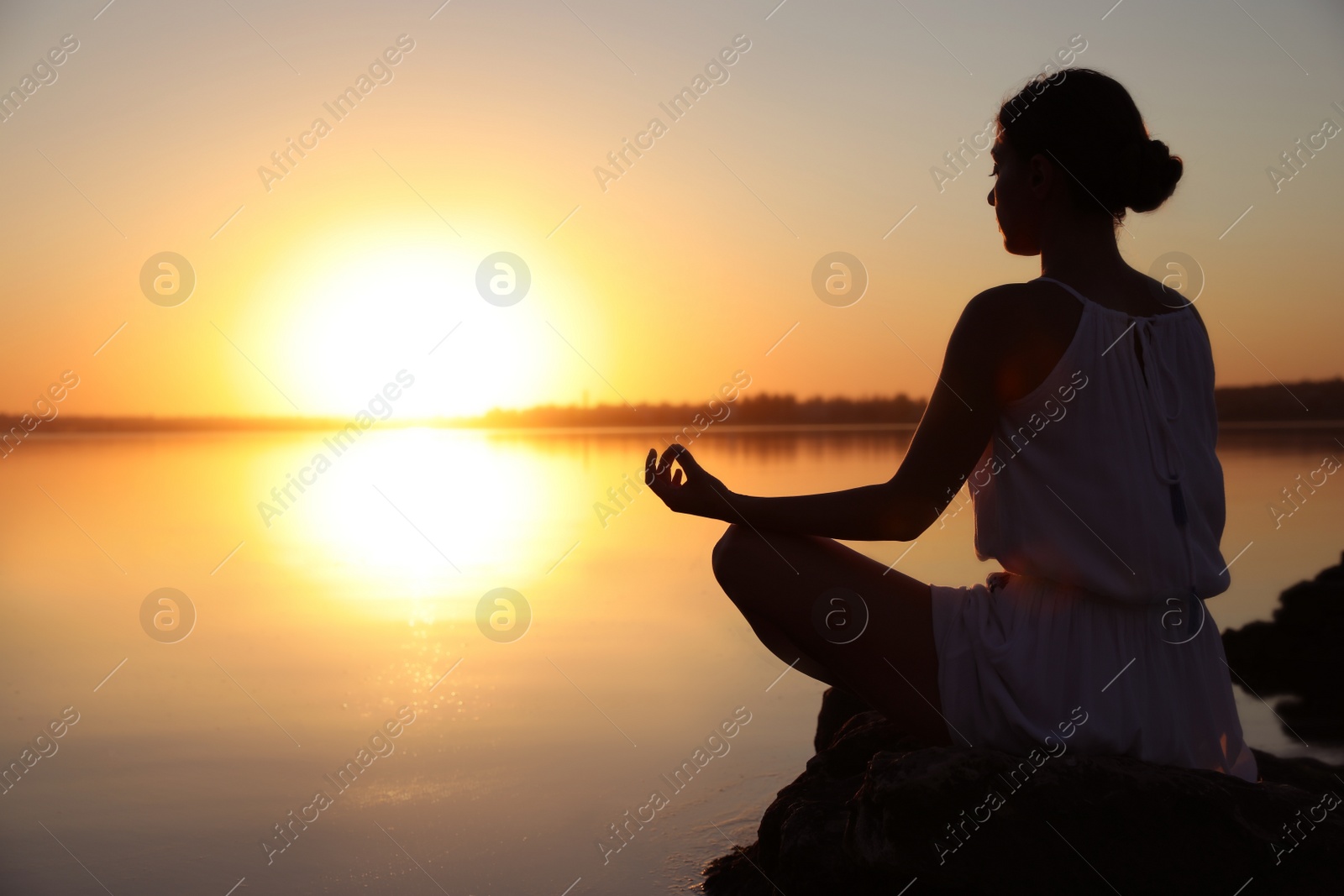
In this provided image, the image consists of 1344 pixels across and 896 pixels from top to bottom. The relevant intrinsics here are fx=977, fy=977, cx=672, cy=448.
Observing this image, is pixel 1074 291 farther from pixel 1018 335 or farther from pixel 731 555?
pixel 731 555

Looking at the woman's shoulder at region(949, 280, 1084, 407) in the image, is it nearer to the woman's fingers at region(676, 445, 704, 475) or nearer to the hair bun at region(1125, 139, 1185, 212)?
the hair bun at region(1125, 139, 1185, 212)

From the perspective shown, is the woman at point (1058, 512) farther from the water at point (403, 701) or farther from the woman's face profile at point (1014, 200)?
the water at point (403, 701)

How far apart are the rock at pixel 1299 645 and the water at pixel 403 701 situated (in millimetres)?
320

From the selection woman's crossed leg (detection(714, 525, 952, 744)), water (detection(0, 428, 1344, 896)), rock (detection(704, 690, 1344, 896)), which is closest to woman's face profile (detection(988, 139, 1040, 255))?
woman's crossed leg (detection(714, 525, 952, 744))

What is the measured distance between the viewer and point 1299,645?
15.3ft

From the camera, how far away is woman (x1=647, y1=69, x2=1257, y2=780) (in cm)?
173

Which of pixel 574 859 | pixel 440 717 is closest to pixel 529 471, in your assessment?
pixel 440 717

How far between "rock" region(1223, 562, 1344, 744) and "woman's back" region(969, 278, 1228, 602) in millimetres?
3167

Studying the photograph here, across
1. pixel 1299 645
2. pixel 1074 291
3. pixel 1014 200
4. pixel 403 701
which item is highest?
pixel 403 701

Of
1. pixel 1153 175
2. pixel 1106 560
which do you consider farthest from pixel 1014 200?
pixel 1106 560

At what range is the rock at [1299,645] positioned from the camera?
438cm

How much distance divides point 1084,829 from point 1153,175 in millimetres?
1210

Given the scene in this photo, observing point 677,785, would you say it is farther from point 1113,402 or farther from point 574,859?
point 1113,402

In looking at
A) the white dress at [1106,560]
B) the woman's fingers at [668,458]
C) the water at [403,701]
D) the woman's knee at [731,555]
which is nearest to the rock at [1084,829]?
Result: the white dress at [1106,560]
